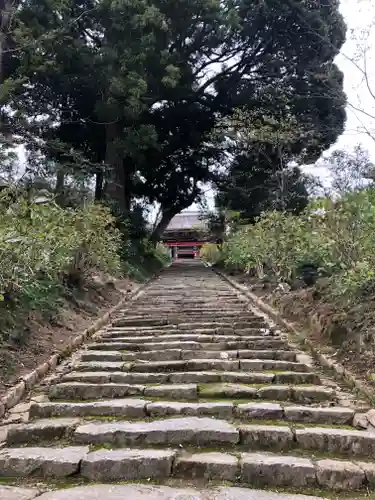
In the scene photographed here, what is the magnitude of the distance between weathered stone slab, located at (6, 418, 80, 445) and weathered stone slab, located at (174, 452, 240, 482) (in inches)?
42.6

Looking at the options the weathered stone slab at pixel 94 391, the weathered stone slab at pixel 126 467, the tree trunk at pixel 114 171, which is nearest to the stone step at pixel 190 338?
the weathered stone slab at pixel 94 391

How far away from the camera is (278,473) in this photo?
3.39 meters

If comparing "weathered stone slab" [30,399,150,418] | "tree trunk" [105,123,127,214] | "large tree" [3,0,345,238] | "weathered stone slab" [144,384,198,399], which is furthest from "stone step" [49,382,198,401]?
"tree trunk" [105,123,127,214]

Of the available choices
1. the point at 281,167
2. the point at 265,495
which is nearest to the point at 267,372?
the point at 265,495

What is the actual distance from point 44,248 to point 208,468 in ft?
12.9

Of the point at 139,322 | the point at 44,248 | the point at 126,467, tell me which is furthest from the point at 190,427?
the point at 139,322

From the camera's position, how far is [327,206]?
24.7ft

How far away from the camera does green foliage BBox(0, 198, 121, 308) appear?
5582 mm

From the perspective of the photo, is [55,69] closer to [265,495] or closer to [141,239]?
[141,239]

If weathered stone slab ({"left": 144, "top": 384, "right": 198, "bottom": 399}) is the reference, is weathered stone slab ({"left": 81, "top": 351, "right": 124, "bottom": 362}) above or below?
above

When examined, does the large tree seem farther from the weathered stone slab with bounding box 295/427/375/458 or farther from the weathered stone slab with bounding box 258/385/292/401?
the weathered stone slab with bounding box 295/427/375/458

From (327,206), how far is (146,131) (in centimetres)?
1141

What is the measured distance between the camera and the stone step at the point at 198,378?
5293 mm

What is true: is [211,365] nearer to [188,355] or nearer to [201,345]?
[188,355]
